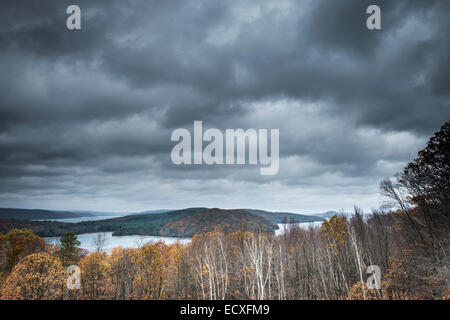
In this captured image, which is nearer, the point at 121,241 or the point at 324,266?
the point at 324,266

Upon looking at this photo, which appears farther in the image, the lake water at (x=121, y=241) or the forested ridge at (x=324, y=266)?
the lake water at (x=121, y=241)

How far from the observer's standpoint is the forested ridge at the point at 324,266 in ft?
64.4

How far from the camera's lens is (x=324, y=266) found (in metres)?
30.2

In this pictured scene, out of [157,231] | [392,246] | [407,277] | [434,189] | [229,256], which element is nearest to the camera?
[434,189]

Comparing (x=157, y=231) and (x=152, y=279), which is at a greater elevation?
(x=152, y=279)

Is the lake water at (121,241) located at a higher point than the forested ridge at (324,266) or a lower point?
lower

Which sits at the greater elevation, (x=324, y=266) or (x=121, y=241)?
(x=324, y=266)
